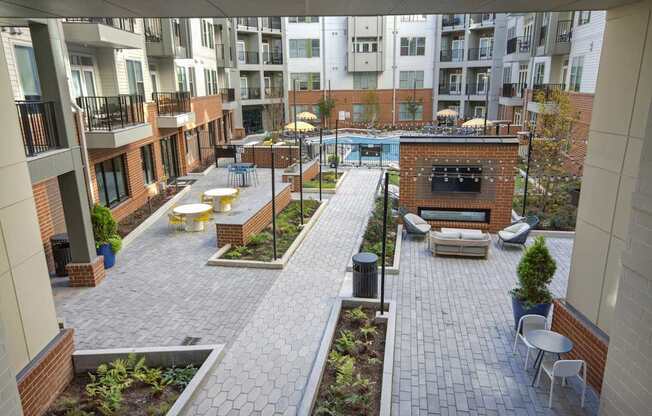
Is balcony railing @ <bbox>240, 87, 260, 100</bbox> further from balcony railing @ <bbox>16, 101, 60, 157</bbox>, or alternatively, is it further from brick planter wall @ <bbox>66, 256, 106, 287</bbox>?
balcony railing @ <bbox>16, 101, 60, 157</bbox>

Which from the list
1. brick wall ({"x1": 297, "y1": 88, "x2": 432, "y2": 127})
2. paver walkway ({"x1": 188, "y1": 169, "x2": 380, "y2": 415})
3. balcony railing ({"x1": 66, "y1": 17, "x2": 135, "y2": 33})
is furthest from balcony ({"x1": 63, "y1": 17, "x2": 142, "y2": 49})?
brick wall ({"x1": 297, "y1": 88, "x2": 432, "y2": 127})

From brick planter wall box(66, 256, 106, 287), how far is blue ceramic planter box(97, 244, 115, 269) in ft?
2.78

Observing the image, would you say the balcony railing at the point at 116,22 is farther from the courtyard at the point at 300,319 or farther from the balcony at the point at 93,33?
the courtyard at the point at 300,319

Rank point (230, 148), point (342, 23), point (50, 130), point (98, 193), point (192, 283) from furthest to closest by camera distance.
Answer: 1. point (342, 23)
2. point (230, 148)
3. point (98, 193)
4. point (192, 283)
5. point (50, 130)

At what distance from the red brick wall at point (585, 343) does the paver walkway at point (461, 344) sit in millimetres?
425

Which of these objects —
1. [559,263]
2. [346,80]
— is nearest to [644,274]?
[559,263]

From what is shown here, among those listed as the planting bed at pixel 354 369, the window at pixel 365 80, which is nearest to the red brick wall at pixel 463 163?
the planting bed at pixel 354 369

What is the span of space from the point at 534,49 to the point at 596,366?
87.3ft

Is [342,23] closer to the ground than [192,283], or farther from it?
farther from it

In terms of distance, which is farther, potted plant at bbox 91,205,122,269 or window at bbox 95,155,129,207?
window at bbox 95,155,129,207

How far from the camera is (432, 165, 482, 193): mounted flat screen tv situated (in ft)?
48.4

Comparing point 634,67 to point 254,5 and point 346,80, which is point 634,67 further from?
point 346,80

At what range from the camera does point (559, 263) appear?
1215 centimetres

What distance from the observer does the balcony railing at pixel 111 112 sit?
13.8 metres
